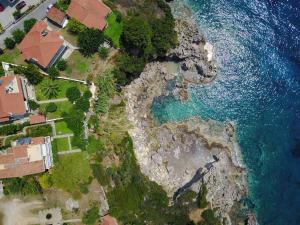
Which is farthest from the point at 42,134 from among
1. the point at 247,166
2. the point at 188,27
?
the point at 247,166

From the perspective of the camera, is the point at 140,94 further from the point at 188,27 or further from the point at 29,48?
the point at 29,48

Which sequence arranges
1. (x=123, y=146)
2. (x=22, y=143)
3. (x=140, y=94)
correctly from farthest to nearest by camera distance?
(x=140, y=94), (x=123, y=146), (x=22, y=143)

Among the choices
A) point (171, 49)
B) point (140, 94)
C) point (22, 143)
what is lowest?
point (22, 143)

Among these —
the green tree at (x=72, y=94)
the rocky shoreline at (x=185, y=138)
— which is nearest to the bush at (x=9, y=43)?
the green tree at (x=72, y=94)

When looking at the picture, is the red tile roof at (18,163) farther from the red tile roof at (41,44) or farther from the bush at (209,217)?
the bush at (209,217)

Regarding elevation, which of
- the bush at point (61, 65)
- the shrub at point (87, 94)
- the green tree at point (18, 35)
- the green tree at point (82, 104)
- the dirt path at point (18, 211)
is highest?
the green tree at point (18, 35)

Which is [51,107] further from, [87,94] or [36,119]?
[87,94]
